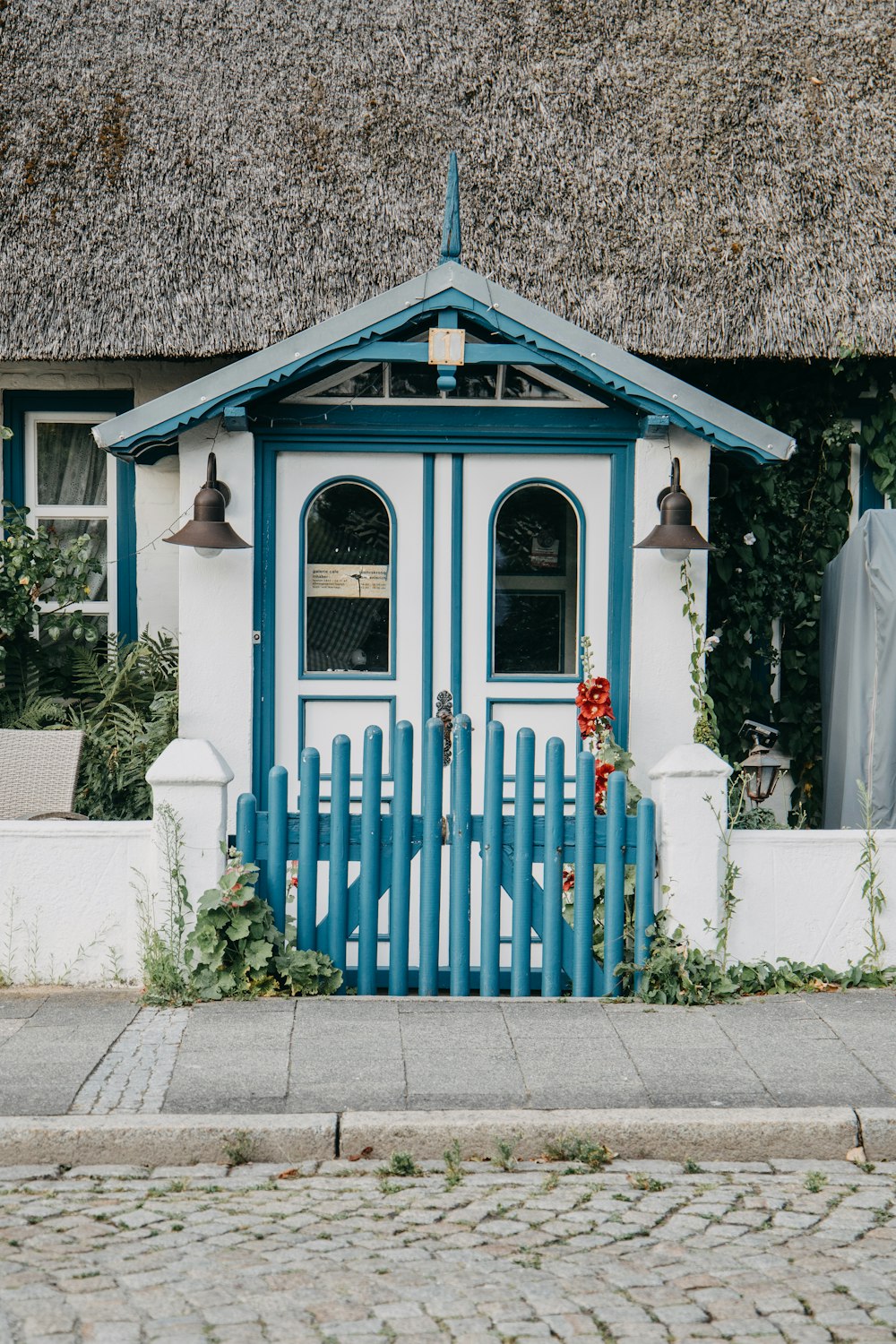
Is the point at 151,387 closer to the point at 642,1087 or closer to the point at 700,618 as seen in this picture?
the point at 700,618

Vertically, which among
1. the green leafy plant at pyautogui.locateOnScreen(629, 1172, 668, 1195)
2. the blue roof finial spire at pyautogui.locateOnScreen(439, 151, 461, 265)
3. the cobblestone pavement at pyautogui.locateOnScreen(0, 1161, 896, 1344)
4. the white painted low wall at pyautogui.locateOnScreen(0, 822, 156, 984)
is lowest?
the green leafy plant at pyautogui.locateOnScreen(629, 1172, 668, 1195)

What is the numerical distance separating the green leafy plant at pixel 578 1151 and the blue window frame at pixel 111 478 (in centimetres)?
528

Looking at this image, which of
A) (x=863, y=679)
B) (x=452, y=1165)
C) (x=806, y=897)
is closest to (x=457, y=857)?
(x=806, y=897)

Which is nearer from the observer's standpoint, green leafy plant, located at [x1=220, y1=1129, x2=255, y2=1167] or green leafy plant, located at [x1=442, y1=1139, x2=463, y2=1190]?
green leafy plant, located at [x1=442, y1=1139, x2=463, y2=1190]

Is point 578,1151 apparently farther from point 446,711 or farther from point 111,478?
point 111,478

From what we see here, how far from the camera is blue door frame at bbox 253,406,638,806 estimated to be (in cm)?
677

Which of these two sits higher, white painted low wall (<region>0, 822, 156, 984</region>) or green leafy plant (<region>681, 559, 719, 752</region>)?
green leafy plant (<region>681, 559, 719, 752</region>)

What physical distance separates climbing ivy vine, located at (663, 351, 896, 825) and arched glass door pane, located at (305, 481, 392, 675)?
2.56m

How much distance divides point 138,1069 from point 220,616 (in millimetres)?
2503

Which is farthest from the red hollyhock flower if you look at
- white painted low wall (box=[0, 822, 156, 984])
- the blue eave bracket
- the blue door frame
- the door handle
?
white painted low wall (box=[0, 822, 156, 984])

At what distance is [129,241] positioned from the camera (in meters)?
8.24

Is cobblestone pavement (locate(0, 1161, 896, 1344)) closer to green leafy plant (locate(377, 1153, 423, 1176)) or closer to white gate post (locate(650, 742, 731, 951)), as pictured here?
green leafy plant (locate(377, 1153, 423, 1176))

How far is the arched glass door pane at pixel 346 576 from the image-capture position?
688 cm

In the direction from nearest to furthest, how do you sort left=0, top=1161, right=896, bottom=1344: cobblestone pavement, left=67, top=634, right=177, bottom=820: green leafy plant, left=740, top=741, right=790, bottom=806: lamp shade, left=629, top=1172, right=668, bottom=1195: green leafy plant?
left=0, top=1161, right=896, bottom=1344: cobblestone pavement → left=629, top=1172, right=668, bottom=1195: green leafy plant → left=67, top=634, right=177, bottom=820: green leafy plant → left=740, top=741, right=790, bottom=806: lamp shade
